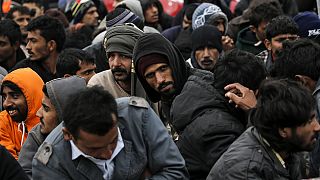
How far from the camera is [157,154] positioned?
450 cm

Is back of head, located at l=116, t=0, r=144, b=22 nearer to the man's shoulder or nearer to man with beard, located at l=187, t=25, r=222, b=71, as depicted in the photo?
man with beard, located at l=187, t=25, r=222, b=71

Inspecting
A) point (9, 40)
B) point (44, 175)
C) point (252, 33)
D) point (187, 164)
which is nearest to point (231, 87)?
point (187, 164)

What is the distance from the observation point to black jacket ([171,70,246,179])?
4.68 metres

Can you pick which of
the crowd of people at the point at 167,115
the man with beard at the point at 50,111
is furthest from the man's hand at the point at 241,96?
the man with beard at the point at 50,111

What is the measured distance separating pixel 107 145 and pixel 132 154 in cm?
26

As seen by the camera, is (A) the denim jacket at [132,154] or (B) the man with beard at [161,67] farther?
(B) the man with beard at [161,67]

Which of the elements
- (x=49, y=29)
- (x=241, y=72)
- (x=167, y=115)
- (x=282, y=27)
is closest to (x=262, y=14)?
(x=282, y=27)

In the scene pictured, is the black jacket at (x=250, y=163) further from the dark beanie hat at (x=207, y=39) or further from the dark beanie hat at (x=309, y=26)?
the dark beanie hat at (x=207, y=39)

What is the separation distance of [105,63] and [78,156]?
Result: 11.1 feet

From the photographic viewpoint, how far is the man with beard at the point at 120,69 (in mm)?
6090

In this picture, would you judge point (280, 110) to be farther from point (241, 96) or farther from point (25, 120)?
point (25, 120)

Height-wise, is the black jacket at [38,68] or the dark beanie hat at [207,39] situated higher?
the dark beanie hat at [207,39]

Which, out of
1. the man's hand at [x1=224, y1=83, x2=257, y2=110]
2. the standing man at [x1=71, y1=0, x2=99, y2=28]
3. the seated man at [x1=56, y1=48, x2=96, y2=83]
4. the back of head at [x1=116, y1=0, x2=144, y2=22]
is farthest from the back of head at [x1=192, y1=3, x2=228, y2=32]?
the man's hand at [x1=224, y1=83, x2=257, y2=110]

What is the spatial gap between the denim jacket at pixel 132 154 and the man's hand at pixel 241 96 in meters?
0.51
